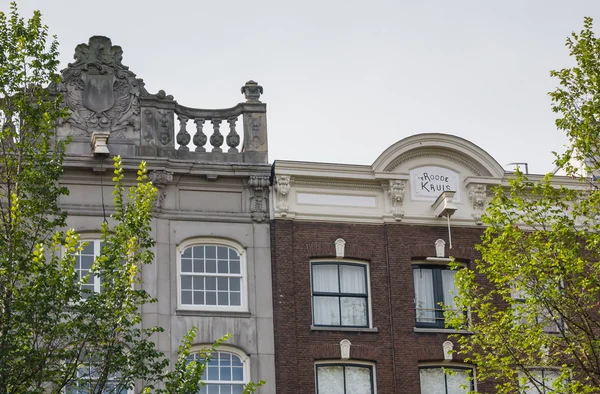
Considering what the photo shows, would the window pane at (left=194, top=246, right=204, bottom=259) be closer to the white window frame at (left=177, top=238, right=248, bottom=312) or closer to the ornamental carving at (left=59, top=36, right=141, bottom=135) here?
the white window frame at (left=177, top=238, right=248, bottom=312)

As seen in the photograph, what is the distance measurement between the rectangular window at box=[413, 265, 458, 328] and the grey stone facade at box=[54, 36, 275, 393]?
4.21 m

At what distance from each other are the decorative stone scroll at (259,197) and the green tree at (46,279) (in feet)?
30.6

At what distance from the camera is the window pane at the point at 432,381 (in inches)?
1389

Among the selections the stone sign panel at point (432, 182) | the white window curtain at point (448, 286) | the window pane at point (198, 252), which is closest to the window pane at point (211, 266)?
the window pane at point (198, 252)

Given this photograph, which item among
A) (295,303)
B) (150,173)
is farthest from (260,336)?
(150,173)

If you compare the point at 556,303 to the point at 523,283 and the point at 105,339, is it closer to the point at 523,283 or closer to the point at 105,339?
the point at 523,283

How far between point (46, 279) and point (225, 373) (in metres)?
10.4

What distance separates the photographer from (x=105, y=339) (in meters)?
24.7

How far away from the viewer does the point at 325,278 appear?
35.8m

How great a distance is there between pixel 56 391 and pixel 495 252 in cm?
1054

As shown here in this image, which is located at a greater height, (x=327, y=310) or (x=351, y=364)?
(x=327, y=310)

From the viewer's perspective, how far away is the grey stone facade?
34.2 meters

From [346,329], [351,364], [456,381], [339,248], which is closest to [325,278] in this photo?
[339,248]

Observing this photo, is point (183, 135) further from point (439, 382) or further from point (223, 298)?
point (439, 382)
